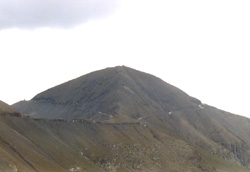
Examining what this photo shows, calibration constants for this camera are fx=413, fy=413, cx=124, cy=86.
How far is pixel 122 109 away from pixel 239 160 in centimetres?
6546

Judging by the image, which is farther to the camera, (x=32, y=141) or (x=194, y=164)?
(x=194, y=164)

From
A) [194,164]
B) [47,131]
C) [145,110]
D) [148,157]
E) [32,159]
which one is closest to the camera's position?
[32,159]

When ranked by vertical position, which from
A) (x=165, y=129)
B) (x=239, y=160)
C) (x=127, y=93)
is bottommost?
(x=239, y=160)

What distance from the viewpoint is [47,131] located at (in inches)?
4235

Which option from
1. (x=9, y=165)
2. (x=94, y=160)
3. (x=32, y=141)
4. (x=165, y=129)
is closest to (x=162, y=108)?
(x=165, y=129)

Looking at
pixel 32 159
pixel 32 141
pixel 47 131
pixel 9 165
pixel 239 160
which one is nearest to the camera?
pixel 9 165

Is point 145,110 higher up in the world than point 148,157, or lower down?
higher up

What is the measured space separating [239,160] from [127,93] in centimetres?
6185

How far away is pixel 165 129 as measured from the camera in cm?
16662

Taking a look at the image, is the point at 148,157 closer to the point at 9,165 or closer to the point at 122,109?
the point at 122,109

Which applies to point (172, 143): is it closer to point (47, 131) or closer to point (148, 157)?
point (148, 157)

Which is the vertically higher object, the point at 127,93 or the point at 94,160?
the point at 127,93

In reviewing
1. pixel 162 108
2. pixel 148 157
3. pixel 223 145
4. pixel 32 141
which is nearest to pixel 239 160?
pixel 223 145

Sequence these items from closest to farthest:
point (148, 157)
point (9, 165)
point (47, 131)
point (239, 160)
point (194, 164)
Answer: point (9, 165), point (47, 131), point (148, 157), point (194, 164), point (239, 160)
